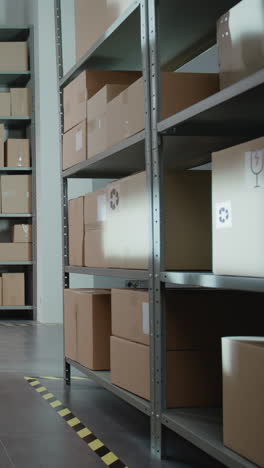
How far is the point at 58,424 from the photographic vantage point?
323 centimetres

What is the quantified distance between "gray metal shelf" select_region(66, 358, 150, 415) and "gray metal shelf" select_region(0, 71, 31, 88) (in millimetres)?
4680

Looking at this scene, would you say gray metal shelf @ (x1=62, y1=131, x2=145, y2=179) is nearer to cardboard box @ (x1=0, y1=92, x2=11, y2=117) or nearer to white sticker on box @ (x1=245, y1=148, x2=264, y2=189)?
white sticker on box @ (x1=245, y1=148, x2=264, y2=189)

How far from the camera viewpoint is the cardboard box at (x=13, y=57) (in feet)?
26.2

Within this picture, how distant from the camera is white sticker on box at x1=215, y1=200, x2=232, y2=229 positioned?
2.17 meters

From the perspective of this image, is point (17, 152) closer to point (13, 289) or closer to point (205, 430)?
point (13, 289)

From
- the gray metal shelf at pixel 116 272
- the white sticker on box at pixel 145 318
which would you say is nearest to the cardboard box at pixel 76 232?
the gray metal shelf at pixel 116 272

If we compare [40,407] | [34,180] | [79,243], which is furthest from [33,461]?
[34,180]

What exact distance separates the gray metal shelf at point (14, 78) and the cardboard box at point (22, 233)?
1.68 m

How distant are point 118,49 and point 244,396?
2.06 metres

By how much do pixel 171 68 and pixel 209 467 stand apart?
7.43 feet

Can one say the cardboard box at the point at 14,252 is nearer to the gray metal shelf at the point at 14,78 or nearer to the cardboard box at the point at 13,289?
the cardboard box at the point at 13,289

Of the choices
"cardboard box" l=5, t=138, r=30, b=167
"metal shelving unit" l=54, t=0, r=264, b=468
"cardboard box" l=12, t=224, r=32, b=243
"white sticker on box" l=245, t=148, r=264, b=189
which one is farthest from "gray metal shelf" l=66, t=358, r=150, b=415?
"cardboard box" l=5, t=138, r=30, b=167

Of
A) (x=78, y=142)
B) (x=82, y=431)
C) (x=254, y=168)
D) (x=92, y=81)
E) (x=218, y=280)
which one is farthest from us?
(x=78, y=142)

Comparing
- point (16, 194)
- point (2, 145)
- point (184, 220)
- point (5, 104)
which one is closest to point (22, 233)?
point (16, 194)
